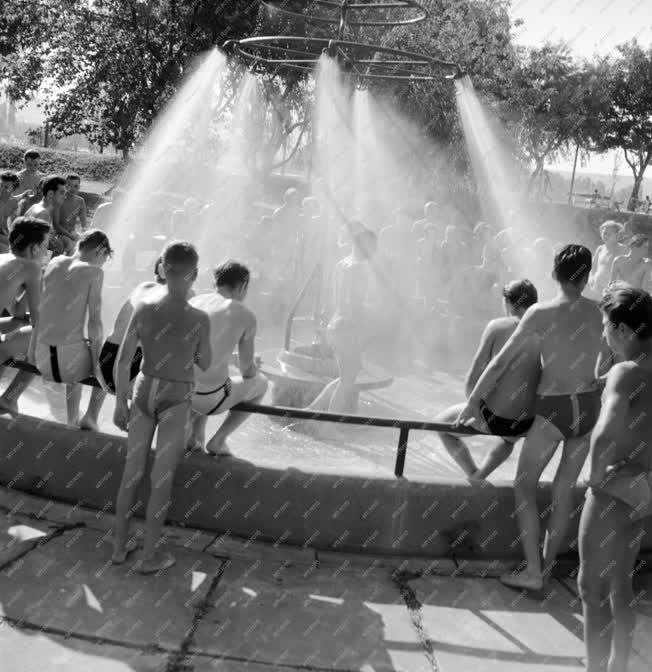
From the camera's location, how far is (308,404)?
7.81 metres

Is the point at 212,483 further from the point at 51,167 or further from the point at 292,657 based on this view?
the point at 51,167

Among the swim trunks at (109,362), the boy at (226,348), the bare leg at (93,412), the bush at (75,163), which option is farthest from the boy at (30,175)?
the bush at (75,163)

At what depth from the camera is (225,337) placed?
4.81 m

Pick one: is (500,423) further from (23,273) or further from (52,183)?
(52,183)

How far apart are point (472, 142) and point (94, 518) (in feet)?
91.8

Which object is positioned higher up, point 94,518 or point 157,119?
point 157,119

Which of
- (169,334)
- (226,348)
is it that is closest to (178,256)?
(169,334)

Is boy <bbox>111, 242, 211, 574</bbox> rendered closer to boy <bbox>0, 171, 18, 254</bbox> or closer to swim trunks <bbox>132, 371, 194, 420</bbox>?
swim trunks <bbox>132, 371, 194, 420</bbox>

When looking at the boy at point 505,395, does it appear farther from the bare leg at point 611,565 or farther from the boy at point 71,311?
the boy at point 71,311

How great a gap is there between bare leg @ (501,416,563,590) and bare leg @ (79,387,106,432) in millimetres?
2575

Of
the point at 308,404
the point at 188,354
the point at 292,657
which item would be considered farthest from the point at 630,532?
the point at 308,404

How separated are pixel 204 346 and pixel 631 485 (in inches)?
86.6

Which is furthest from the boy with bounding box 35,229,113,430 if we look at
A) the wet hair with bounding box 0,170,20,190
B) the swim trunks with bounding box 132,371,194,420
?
the wet hair with bounding box 0,170,20,190

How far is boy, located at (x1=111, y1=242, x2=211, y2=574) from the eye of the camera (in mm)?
4371
